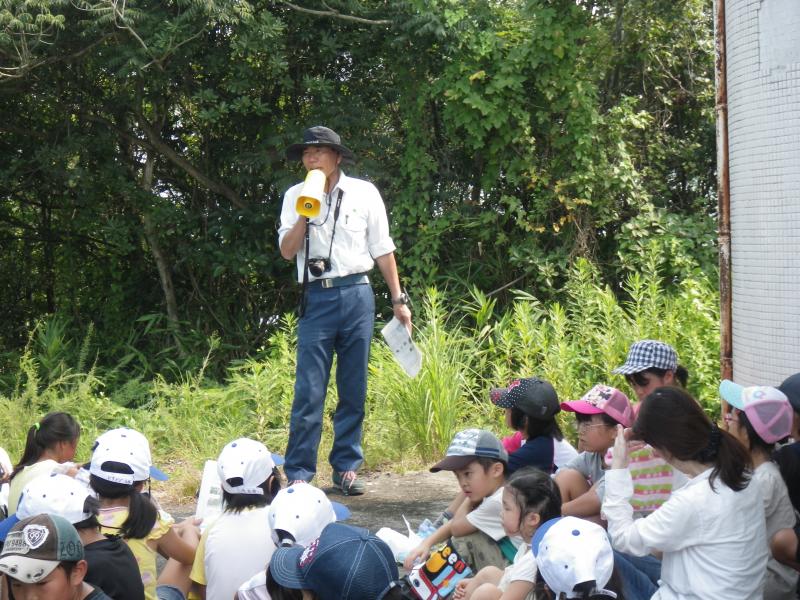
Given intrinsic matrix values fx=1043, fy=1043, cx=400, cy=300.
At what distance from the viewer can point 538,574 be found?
3133 mm

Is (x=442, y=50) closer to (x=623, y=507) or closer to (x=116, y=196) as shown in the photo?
(x=116, y=196)

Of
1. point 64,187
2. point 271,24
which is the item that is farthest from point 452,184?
point 64,187

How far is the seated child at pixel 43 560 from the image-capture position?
2832 mm

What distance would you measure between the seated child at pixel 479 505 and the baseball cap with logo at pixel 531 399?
0.46 metres

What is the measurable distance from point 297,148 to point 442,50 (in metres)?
3.23

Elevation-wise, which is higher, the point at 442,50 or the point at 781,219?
the point at 442,50

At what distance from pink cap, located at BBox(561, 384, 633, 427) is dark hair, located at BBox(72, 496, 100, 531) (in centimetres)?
190

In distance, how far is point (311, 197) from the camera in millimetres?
5219

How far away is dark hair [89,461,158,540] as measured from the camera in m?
3.65

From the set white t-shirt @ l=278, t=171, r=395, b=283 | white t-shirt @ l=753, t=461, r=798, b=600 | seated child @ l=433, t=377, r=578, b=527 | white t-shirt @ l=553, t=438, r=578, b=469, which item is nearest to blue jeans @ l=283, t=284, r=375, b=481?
white t-shirt @ l=278, t=171, r=395, b=283

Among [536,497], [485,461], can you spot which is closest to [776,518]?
[536,497]

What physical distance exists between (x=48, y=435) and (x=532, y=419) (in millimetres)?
2106

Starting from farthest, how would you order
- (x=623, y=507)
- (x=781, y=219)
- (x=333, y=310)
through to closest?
(x=333, y=310) < (x=781, y=219) < (x=623, y=507)

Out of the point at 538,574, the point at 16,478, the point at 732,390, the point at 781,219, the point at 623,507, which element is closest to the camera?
the point at 538,574
